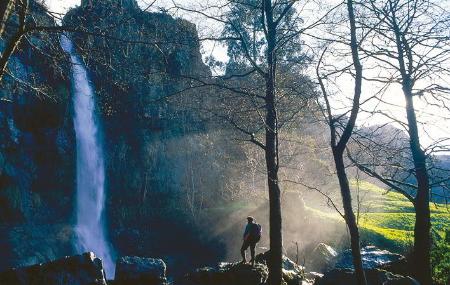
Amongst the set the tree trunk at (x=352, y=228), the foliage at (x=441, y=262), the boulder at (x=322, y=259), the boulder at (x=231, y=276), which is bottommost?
the boulder at (x=322, y=259)

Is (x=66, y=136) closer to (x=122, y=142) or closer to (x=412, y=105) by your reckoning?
(x=122, y=142)

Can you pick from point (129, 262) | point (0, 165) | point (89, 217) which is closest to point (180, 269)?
point (89, 217)

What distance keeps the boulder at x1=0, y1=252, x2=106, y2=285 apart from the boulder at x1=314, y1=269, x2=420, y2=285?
5413mm

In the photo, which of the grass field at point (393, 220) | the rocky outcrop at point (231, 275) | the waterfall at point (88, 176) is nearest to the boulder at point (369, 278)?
the rocky outcrop at point (231, 275)

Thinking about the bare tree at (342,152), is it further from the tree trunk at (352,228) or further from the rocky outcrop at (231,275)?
the rocky outcrop at (231,275)

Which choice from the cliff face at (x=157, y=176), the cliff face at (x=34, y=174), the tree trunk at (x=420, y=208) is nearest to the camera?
the tree trunk at (x=420, y=208)

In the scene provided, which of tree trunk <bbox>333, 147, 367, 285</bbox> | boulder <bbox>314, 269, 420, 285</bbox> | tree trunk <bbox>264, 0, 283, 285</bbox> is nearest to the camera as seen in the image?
tree trunk <bbox>333, 147, 367, 285</bbox>

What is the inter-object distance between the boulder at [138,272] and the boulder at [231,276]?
949 millimetres

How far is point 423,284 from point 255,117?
5837mm

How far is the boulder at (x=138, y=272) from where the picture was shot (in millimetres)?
9602

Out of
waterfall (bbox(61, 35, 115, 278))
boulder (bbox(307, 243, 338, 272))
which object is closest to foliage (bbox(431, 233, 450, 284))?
boulder (bbox(307, 243, 338, 272))

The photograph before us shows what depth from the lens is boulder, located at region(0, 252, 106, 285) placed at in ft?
25.4

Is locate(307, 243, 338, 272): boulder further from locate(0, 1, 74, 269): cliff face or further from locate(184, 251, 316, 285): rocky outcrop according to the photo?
locate(0, 1, 74, 269): cliff face

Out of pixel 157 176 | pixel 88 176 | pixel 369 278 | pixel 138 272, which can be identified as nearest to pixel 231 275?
pixel 138 272
